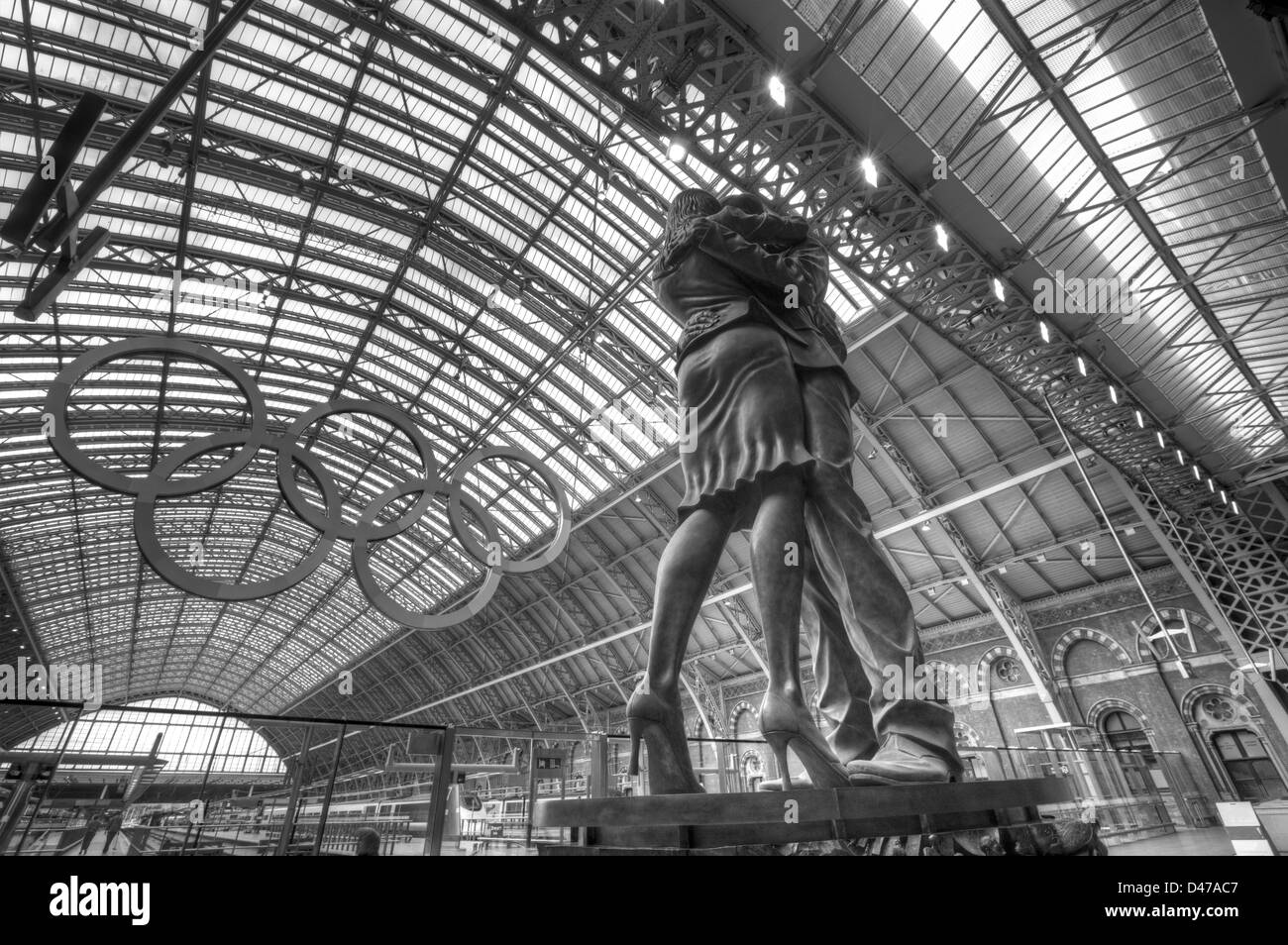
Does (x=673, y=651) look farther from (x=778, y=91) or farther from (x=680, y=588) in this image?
(x=778, y=91)

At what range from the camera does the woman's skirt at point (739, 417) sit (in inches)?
150

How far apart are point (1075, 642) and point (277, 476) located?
81.3 feet

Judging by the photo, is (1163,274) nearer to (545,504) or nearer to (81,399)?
(545,504)

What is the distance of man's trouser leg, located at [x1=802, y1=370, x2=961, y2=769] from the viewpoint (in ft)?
10.8

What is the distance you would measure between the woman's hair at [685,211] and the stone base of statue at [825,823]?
3438mm

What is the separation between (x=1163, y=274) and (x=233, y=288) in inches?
1151

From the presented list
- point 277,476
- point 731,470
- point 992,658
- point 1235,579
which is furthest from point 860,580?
point 992,658

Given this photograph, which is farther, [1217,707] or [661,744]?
[1217,707]

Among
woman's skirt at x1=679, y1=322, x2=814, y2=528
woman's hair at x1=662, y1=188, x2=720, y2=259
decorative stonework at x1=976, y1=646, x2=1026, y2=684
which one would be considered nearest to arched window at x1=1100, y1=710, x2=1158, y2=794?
decorative stonework at x1=976, y1=646, x2=1026, y2=684

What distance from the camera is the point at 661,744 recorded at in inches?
131

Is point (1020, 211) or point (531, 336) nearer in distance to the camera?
point (1020, 211)

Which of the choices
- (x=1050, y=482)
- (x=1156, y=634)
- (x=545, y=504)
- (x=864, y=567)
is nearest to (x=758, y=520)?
(x=864, y=567)

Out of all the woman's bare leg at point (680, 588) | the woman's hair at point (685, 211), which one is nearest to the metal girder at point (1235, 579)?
the woman's hair at point (685, 211)

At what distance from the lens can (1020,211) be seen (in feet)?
48.0
